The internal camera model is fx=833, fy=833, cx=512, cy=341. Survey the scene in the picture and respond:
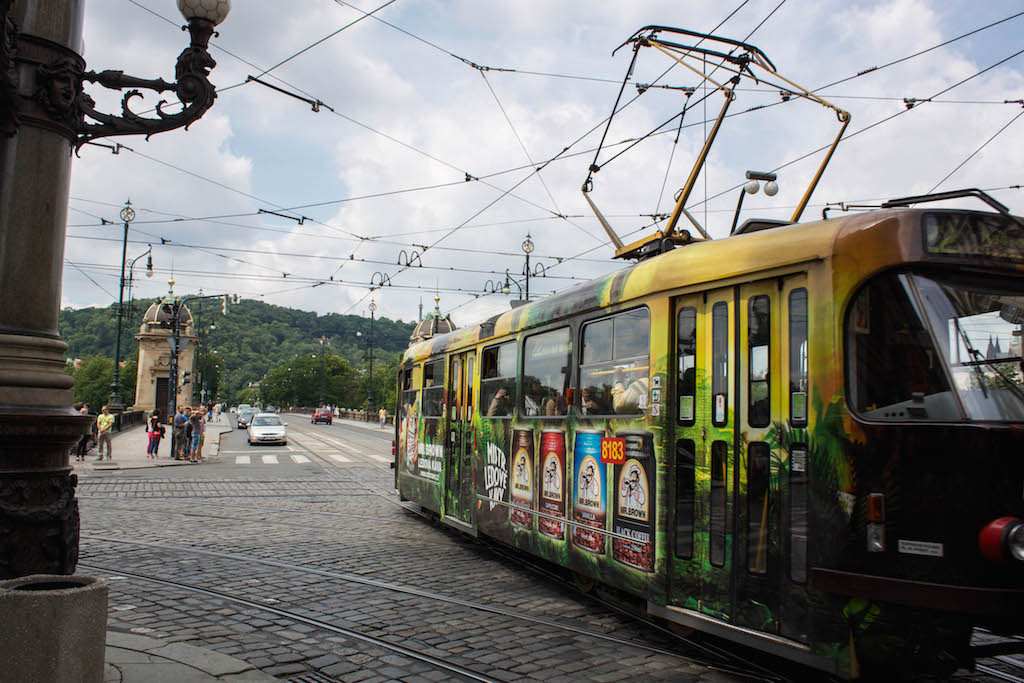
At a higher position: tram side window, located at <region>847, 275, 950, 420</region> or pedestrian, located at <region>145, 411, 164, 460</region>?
tram side window, located at <region>847, 275, 950, 420</region>

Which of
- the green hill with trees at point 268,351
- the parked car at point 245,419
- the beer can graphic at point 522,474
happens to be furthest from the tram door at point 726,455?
the parked car at point 245,419

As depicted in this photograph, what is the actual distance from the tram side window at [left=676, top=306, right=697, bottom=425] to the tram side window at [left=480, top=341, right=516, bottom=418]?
330 centimetres

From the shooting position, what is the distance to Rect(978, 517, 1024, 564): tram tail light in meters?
4.30

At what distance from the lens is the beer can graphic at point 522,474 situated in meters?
8.48

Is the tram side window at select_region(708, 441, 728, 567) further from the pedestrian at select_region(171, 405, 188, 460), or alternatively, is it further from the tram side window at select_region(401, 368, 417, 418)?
the pedestrian at select_region(171, 405, 188, 460)

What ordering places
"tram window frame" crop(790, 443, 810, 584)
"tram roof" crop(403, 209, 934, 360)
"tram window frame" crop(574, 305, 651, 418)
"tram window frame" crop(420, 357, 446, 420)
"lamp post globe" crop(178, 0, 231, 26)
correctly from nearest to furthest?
"tram window frame" crop(790, 443, 810, 584) < "tram roof" crop(403, 209, 934, 360) < "lamp post globe" crop(178, 0, 231, 26) < "tram window frame" crop(574, 305, 651, 418) < "tram window frame" crop(420, 357, 446, 420)

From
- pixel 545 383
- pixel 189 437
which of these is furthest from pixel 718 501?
pixel 189 437

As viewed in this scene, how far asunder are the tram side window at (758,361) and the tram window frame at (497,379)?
12.9 feet

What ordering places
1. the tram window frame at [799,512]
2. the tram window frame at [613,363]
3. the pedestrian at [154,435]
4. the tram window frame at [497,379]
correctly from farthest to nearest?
the pedestrian at [154,435]
the tram window frame at [497,379]
the tram window frame at [613,363]
the tram window frame at [799,512]

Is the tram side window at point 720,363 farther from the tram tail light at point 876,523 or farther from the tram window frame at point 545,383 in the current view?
the tram window frame at point 545,383

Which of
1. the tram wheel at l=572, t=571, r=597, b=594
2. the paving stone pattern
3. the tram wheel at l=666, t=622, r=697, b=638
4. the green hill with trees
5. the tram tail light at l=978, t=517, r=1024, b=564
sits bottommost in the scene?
the paving stone pattern

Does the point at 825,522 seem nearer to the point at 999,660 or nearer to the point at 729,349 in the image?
the point at 729,349

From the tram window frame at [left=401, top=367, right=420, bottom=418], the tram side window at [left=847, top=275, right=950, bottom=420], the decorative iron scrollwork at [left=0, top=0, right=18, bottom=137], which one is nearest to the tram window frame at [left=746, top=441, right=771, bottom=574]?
the tram side window at [left=847, top=275, right=950, bottom=420]

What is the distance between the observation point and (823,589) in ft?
15.4
